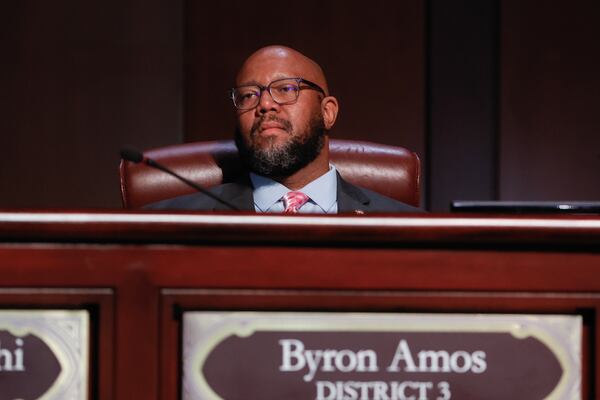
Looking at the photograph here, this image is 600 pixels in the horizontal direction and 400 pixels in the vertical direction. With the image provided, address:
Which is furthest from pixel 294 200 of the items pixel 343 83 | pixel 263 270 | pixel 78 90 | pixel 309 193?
pixel 78 90

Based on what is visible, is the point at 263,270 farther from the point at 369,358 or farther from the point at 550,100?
the point at 550,100

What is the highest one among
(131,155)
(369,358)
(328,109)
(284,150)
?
(328,109)

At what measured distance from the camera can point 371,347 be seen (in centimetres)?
72

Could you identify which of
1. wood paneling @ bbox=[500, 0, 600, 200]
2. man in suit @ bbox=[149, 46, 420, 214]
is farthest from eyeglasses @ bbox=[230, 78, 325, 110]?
wood paneling @ bbox=[500, 0, 600, 200]

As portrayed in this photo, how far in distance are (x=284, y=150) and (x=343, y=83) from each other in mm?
1180

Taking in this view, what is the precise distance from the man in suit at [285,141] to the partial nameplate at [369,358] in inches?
33.3

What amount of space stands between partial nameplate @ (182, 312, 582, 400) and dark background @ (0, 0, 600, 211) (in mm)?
2082

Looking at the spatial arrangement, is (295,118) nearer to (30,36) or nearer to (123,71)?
(123,71)

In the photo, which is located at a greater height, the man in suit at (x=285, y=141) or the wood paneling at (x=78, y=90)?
the wood paneling at (x=78, y=90)

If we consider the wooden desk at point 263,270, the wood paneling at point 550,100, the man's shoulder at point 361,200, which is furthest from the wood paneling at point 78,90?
the wooden desk at point 263,270

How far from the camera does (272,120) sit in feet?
5.43

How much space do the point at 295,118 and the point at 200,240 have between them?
0.98 m

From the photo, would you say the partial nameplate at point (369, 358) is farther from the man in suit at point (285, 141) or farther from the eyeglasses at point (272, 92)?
the eyeglasses at point (272, 92)

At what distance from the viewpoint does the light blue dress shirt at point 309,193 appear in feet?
5.39
